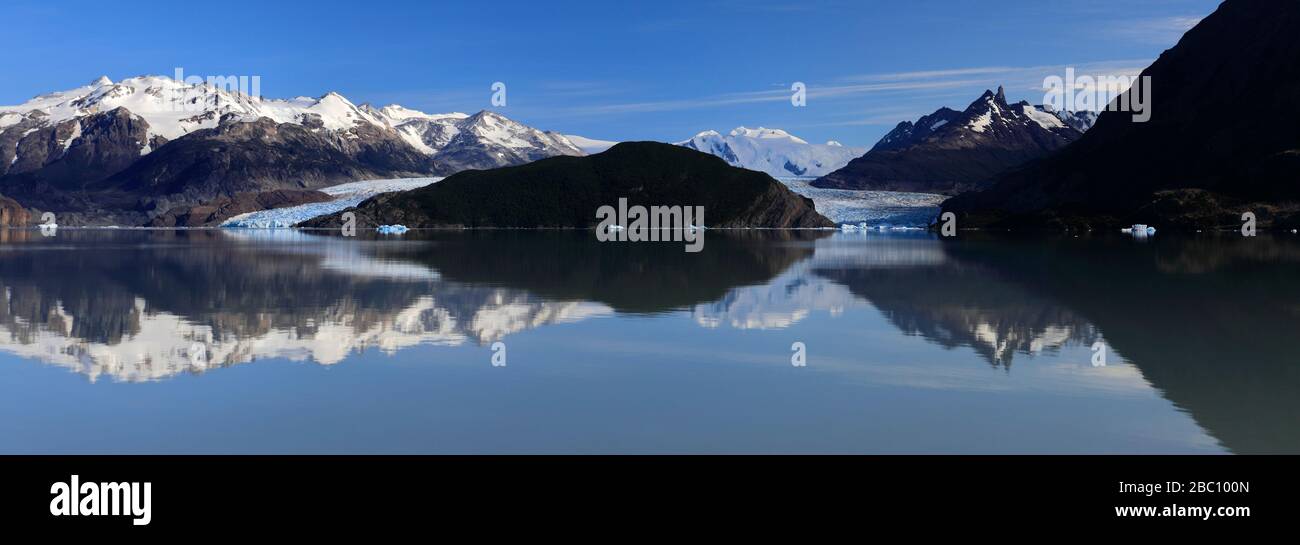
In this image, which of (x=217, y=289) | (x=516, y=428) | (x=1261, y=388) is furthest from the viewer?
(x=217, y=289)

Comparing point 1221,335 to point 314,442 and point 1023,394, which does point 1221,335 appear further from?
point 314,442

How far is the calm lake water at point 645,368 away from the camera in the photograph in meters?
18.0

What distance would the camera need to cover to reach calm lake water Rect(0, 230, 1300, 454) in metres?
18.0

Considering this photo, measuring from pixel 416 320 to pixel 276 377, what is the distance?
11690mm

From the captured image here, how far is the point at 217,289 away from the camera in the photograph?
159ft

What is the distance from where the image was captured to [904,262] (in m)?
77.5

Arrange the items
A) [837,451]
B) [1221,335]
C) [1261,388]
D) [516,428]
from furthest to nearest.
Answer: [1221,335]
[1261,388]
[516,428]
[837,451]

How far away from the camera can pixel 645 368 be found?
2547 centimetres

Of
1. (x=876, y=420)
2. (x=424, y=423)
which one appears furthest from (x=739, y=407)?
(x=424, y=423)

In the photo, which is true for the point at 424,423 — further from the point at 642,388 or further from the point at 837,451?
the point at 837,451

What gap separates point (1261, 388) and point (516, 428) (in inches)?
588

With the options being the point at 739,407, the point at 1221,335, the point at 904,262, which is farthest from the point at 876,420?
the point at 904,262

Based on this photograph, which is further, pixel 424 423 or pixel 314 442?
pixel 424 423
